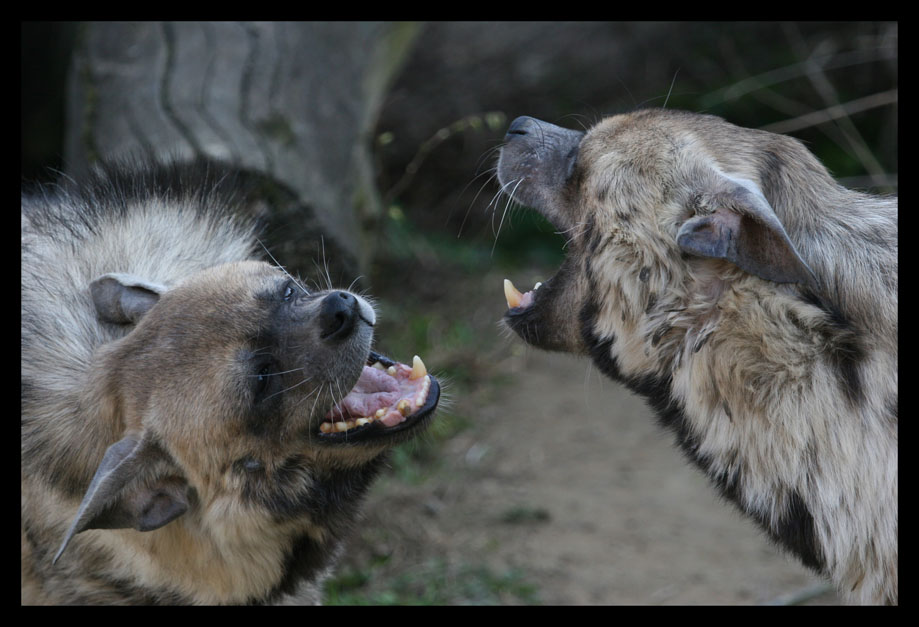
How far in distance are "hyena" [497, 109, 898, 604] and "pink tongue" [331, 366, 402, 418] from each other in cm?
75

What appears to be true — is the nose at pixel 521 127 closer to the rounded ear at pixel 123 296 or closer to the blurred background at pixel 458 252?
the blurred background at pixel 458 252

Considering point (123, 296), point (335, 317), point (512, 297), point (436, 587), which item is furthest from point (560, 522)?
point (123, 296)

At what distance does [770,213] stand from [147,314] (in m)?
1.99

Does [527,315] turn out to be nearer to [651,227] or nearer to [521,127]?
[651,227]

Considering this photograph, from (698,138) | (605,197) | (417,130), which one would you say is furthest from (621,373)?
(417,130)

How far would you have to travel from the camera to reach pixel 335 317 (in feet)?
9.86

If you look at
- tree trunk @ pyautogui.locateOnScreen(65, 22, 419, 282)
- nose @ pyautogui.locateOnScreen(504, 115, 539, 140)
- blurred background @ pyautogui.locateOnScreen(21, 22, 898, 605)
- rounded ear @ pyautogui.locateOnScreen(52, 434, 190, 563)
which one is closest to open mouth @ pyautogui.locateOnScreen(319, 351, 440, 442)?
blurred background @ pyautogui.locateOnScreen(21, 22, 898, 605)

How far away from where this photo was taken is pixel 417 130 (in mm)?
7812

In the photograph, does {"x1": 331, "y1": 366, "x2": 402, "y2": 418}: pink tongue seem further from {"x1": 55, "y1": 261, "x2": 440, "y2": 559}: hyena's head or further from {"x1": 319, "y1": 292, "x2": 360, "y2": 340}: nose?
{"x1": 319, "y1": 292, "x2": 360, "y2": 340}: nose

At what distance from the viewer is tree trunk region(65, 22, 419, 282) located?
14.9ft

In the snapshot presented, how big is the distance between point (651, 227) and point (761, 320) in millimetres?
442

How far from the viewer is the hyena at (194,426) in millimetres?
2924

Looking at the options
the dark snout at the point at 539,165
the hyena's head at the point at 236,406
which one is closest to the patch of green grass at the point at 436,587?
the hyena's head at the point at 236,406

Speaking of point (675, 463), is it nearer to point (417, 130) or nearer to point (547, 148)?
point (547, 148)
